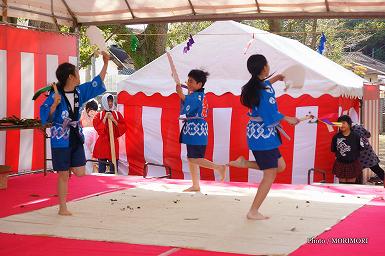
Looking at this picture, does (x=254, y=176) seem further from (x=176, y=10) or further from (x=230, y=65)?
(x=176, y=10)

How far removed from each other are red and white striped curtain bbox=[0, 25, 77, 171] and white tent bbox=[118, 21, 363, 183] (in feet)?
4.50

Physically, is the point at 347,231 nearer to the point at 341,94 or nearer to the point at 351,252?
the point at 351,252

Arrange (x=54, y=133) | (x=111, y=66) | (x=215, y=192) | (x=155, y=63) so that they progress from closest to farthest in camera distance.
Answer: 1. (x=54, y=133)
2. (x=215, y=192)
3. (x=155, y=63)
4. (x=111, y=66)

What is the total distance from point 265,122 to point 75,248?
1.68m

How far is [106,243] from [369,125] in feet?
20.1

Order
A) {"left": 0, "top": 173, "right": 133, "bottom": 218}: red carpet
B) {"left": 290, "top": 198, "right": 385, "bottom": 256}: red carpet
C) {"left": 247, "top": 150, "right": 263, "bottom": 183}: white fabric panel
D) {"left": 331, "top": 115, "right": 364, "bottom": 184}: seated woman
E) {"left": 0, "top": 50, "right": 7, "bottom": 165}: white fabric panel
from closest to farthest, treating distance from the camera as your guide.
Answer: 1. {"left": 290, "top": 198, "right": 385, "bottom": 256}: red carpet
2. {"left": 0, "top": 173, "right": 133, "bottom": 218}: red carpet
3. {"left": 0, "top": 50, "right": 7, "bottom": 165}: white fabric panel
4. {"left": 331, "top": 115, "right": 364, "bottom": 184}: seated woman
5. {"left": 247, "top": 150, "right": 263, "bottom": 183}: white fabric panel

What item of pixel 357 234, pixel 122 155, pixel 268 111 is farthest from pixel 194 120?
pixel 122 155

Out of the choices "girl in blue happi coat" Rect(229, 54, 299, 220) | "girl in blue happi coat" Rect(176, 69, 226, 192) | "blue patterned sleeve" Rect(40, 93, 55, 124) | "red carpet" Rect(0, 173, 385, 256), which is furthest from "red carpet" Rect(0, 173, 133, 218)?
"girl in blue happi coat" Rect(229, 54, 299, 220)

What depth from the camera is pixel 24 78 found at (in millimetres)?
7473

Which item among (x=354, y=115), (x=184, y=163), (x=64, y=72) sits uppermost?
(x=64, y=72)

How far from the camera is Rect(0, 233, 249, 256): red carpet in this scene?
3643 mm

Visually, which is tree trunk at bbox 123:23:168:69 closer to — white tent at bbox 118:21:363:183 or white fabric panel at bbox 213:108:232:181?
white tent at bbox 118:21:363:183

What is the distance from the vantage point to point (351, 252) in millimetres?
3586

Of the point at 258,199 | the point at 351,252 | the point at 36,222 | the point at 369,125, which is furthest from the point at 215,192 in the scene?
the point at 369,125
